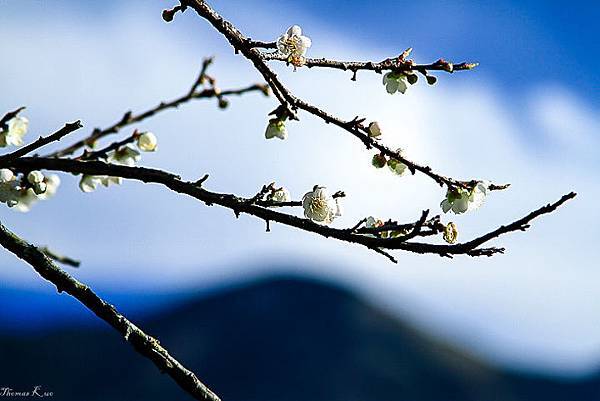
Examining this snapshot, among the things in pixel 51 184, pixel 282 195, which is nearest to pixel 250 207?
pixel 282 195

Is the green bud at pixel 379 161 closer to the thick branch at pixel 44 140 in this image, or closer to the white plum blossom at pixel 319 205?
the white plum blossom at pixel 319 205

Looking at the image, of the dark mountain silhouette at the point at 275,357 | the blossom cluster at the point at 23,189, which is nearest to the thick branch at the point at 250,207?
the blossom cluster at the point at 23,189

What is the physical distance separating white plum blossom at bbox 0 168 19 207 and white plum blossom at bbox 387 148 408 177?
3.36ft

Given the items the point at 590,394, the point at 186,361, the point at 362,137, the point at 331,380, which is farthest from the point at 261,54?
the point at 590,394

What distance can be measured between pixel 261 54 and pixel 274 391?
214ft

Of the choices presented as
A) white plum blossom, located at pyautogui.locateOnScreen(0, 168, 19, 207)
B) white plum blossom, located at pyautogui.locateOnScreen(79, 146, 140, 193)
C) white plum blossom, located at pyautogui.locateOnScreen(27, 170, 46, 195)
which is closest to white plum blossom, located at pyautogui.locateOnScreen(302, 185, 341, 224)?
white plum blossom, located at pyautogui.locateOnScreen(79, 146, 140, 193)

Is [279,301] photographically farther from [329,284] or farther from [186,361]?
[186,361]

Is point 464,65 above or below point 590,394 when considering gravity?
below

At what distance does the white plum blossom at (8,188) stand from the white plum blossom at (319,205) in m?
0.79

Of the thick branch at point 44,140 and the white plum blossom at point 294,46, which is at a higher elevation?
the white plum blossom at point 294,46

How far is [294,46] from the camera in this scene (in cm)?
240

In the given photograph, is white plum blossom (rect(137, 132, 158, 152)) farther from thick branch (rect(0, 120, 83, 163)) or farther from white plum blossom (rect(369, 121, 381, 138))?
white plum blossom (rect(369, 121, 381, 138))

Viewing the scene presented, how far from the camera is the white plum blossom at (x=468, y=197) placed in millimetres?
2332

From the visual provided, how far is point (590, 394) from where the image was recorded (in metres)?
68.0
